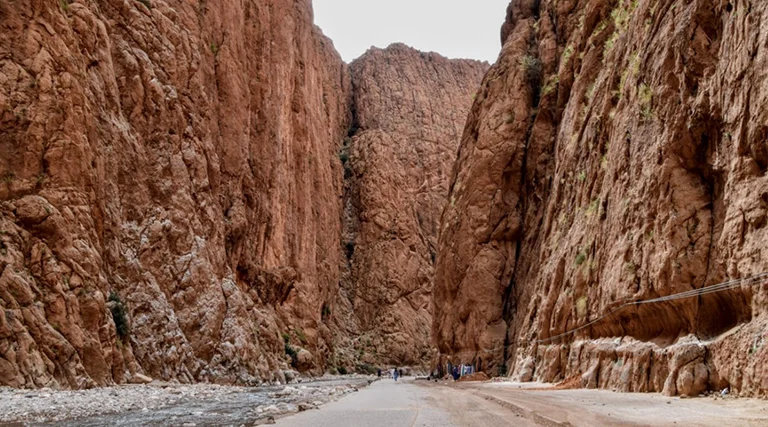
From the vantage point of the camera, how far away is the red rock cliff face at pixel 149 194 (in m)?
19.7

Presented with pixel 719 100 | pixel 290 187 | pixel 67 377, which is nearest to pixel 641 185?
pixel 719 100

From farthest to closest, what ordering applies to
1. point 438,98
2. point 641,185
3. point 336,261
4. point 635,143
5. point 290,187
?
point 438,98, point 336,261, point 290,187, point 635,143, point 641,185

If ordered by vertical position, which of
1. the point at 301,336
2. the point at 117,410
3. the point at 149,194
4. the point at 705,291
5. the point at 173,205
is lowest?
the point at 117,410

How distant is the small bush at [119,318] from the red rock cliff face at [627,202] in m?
16.3

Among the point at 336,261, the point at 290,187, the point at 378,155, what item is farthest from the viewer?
the point at 378,155

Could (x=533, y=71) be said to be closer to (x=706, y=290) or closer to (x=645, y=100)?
(x=645, y=100)

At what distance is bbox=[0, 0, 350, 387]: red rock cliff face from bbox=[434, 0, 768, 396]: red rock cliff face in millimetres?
15664

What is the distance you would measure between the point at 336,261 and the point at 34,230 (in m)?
54.3

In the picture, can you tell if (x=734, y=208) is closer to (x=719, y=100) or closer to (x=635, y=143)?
(x=719, y=100)

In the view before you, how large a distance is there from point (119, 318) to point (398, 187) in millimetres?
61728

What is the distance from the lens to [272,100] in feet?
173

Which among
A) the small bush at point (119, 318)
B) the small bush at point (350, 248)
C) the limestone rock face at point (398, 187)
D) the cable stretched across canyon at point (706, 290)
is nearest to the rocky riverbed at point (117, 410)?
the small bush at point (119, 318)

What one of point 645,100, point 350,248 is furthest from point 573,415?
point 350,248

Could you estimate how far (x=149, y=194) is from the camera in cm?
2975
